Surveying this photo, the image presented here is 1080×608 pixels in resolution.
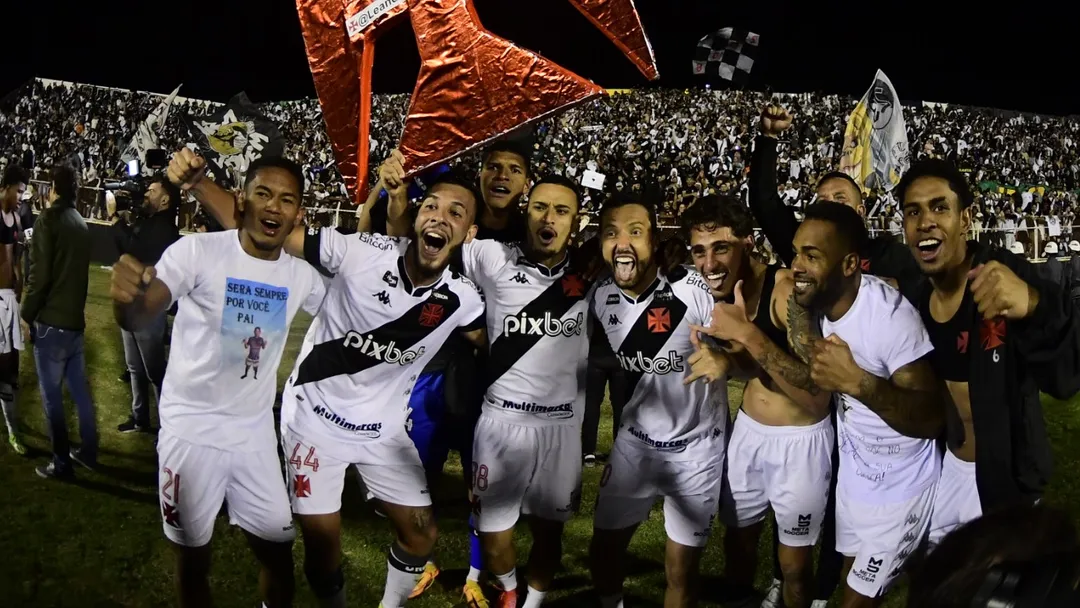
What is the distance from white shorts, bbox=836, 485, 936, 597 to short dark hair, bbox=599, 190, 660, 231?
1.39m

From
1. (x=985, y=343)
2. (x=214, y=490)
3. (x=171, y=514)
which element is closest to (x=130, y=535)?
(x=171, y=514)

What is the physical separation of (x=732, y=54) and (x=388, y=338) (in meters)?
1.89

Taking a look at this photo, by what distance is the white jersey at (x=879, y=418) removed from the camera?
10.5 feet

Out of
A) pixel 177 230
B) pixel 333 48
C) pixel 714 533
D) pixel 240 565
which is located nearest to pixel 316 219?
pixel 177 230

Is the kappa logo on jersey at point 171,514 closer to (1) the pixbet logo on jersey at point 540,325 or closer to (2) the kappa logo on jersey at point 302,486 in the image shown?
(2) the kappa logo on jersey at point 302,486

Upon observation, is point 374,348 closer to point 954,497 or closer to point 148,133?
point 148,133

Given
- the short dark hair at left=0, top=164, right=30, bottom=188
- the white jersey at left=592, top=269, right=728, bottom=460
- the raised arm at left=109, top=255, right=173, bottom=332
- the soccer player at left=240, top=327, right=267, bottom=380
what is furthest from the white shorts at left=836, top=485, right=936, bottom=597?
the short dark hair at left=0, top=164, right=30, bottom=188

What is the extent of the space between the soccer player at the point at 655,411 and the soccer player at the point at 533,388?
16 cm

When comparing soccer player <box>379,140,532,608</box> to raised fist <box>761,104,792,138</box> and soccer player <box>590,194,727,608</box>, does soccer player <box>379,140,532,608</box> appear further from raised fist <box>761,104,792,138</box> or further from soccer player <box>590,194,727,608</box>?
raised fist <box>761,104,792,138</box>

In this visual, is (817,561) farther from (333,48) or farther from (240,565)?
(333,48)

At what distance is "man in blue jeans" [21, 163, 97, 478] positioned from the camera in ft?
11.5

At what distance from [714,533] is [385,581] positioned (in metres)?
1.57

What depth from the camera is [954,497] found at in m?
3.25

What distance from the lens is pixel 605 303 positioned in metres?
3.50
